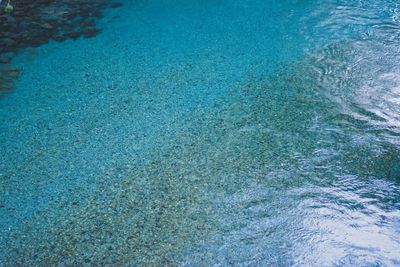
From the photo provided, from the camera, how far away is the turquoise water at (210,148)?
84.5 inches

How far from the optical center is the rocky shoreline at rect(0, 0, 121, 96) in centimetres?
435

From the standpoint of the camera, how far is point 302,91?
3258mm

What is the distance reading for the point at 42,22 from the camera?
4793mm

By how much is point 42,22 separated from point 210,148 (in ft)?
10.6

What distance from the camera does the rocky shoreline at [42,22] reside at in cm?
435

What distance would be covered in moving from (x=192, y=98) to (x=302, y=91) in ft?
3.09

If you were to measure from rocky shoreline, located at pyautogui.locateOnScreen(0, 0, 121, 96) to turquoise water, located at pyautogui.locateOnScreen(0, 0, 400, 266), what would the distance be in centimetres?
21

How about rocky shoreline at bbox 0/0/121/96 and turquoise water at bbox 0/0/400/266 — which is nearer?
turquoise water at bbox 0/0/400/266

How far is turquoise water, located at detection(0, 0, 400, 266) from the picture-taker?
215 centimetres

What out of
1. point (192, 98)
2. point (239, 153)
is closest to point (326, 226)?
point (239, 153)

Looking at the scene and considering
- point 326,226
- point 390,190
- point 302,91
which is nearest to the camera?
point 326,226

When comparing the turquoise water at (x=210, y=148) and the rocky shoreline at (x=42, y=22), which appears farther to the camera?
the rocky shoreline at (x=42, y=22)

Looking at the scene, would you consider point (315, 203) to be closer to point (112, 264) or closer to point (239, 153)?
point (239, 153)

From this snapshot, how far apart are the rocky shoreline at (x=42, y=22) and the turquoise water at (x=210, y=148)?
0.69 feet
